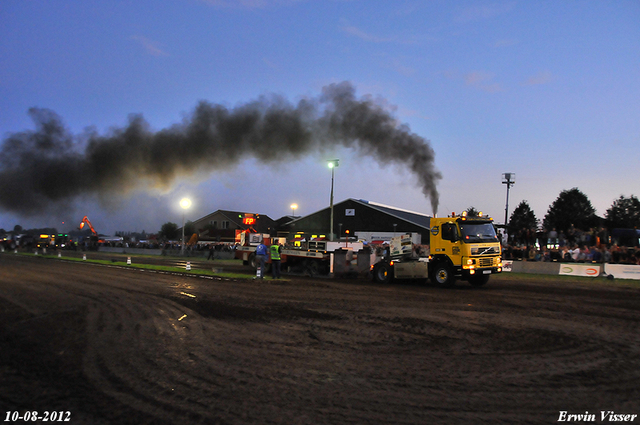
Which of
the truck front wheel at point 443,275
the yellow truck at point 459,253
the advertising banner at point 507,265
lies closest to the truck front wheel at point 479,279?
the yellow truck at point 459,253

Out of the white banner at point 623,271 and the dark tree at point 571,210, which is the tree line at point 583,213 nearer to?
the dark tree at point 571,210

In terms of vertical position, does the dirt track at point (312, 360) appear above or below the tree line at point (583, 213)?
below

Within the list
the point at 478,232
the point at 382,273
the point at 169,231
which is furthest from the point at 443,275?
the point at 169,231

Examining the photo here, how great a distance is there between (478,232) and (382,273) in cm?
464

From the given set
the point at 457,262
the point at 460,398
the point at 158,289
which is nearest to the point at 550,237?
the point at 457,262

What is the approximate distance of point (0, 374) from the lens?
17.6ft

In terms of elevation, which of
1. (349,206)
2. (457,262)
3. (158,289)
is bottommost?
(158,289)

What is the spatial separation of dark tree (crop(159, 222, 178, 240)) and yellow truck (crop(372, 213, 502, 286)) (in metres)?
75.2

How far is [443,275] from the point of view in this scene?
17.3m

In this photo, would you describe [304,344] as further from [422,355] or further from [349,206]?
[349,206]

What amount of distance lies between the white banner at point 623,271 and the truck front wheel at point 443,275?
10.9 m

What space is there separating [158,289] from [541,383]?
12292mm

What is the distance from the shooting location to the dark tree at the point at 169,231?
86250 millimetres

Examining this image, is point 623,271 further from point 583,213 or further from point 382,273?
point 583,213
